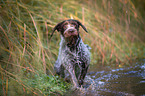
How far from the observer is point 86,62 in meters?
4.19

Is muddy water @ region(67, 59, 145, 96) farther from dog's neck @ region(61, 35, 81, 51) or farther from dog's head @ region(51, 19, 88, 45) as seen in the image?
dog's head @ region(51, 19, 88, 45)

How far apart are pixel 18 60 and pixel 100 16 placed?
4.09 meters

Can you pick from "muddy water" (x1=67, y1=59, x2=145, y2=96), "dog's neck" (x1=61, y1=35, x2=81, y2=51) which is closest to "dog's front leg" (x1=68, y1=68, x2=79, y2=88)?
"muddy water" (x1=67, y1=59, x2=145, y2=96)

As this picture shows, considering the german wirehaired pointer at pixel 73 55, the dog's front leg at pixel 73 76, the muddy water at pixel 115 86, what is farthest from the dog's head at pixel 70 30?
the muddy water at pixel 115 86

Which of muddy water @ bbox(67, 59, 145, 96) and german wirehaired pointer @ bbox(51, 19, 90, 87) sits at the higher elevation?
german wirehaired pointer @ bbox(51, 19, 90, 87)

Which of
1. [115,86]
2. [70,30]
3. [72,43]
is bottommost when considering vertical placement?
[115,86]

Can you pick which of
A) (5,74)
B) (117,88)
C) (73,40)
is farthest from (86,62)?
(5,74)

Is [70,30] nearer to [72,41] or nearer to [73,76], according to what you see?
[72,41]

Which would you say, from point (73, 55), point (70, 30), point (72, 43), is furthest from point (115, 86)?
point (70, 30)

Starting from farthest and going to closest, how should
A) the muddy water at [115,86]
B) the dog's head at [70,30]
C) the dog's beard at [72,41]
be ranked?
the dog's beard at [72,41]
the dog's head at [70,30]
the muddy water at [115,86]

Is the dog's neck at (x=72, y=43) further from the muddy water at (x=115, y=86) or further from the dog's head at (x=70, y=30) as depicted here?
the muddy water at (x=115, y=86)

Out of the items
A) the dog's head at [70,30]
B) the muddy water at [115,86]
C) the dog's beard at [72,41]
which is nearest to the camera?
the muddy water at [115,86]

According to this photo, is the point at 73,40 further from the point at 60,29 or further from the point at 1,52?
the point at 1,52

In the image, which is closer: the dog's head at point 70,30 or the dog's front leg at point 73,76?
the dog's head at point 70,30
